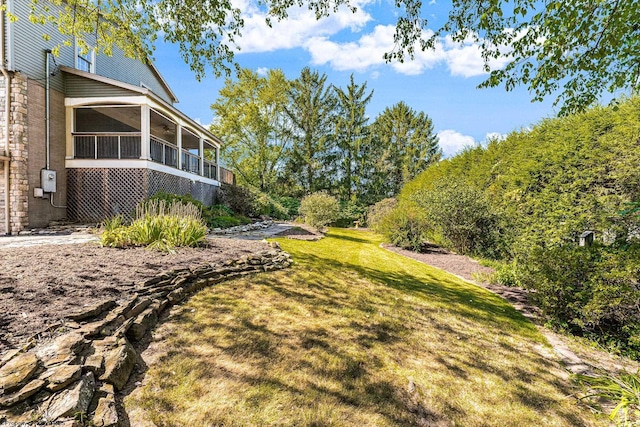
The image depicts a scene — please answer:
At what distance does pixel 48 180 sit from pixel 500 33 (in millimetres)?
14020

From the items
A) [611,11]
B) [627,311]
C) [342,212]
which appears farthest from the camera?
[342,212]

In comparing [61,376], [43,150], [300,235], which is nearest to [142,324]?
[61,376]

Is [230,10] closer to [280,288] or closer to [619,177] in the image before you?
[280,288]

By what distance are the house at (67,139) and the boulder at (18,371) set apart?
899cm

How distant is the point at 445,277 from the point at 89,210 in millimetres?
12908

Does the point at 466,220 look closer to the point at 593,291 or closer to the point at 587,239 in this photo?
the point at 587,239

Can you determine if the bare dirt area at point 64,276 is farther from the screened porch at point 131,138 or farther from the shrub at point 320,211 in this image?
the shrub at point 320,211

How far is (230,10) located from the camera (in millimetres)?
6910

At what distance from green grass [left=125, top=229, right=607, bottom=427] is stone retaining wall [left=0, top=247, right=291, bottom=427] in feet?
0.76

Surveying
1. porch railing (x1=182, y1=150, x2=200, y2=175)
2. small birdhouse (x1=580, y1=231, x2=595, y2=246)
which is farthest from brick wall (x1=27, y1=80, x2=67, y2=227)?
small birdhouse (x1=580, y1=231, x2=595, y2=246)

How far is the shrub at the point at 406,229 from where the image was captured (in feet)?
34.3

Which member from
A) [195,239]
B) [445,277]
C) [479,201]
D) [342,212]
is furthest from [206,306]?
[342,212]

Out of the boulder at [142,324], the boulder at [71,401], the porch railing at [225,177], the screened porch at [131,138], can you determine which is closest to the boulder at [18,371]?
the boulder at [71,401]

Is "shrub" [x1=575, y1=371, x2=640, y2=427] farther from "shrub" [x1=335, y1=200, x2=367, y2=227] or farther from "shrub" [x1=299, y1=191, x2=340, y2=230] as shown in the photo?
"shrub" [x1=335, y1=200, x2=367, y2=227]
